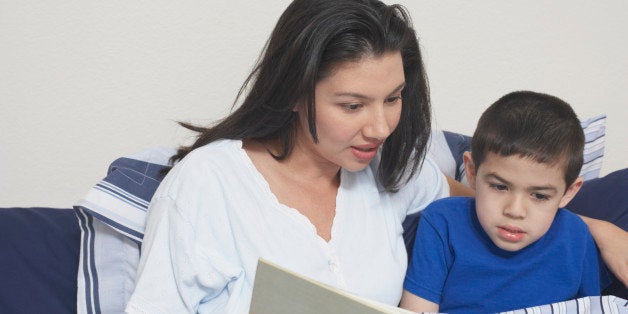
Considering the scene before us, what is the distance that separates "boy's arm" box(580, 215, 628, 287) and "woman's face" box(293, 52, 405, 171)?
0.46 metres

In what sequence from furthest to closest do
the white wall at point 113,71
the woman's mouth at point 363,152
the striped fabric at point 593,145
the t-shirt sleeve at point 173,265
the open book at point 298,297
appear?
the white wall at point 113,71, the striped fabric at point 593,145, the woman's mouth at point 363,152, the t-shirt sleeve at point 173,265, the open book at point 298,297

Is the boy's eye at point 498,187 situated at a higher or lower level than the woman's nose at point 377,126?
lower

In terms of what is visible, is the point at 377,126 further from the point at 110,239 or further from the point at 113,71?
the point at 113,71

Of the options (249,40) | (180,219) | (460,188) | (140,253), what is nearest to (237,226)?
(180,219)

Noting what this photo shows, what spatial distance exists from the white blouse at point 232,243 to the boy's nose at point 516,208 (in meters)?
0.26

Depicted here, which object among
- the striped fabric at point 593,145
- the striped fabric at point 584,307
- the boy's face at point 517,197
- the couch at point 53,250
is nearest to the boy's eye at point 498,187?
the boy's face at point 517,197

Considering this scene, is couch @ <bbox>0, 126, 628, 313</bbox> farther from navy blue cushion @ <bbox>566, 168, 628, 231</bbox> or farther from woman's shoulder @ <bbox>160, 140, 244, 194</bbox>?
woman's shoulder @ <bbox>160, 140, 244, 194</bbox>

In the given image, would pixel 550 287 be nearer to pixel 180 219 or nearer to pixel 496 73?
pixel 180 219

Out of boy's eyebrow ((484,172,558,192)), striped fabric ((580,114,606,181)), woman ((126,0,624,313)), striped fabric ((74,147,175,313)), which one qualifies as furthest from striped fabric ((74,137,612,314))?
striped fabric ((580,114,606,181))

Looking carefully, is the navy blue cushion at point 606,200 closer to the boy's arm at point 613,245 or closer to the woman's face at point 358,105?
the boy's arm at point 613,245

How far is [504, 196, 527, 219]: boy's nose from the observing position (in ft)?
4.91

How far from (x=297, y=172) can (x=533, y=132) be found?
17.6 inches

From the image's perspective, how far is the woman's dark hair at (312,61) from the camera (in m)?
1.46

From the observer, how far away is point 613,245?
160 cm
